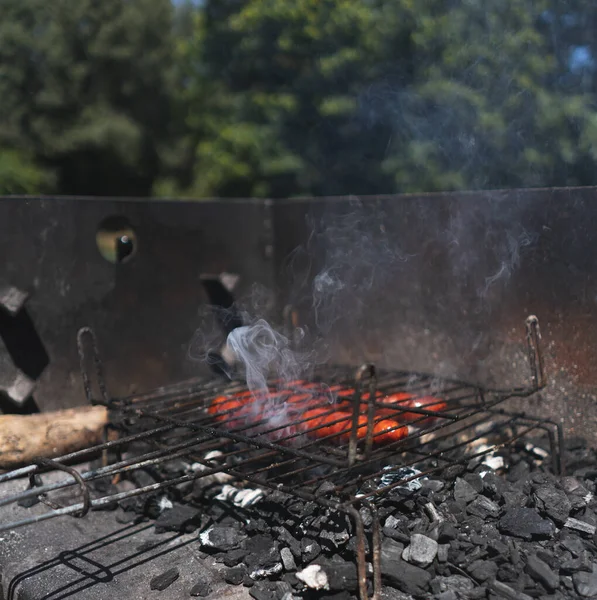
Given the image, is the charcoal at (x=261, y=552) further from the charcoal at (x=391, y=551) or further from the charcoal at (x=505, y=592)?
the charcoal at (x=505, y=592)

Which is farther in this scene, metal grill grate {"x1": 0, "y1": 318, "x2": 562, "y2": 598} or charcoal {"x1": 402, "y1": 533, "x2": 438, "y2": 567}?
charcoal {"x1": 402, "y1": 533, "x2": 438, "y2": 567}

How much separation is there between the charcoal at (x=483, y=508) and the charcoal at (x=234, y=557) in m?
1.10

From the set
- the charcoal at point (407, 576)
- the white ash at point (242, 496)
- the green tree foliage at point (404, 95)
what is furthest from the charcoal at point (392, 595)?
the green tree foliage at point (404, 95)

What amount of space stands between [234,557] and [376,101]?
6654 mm

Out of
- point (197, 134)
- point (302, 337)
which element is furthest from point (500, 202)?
point (197, 134)

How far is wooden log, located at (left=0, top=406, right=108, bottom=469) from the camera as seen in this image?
3953 millimetres

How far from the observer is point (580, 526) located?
2916 millimetres

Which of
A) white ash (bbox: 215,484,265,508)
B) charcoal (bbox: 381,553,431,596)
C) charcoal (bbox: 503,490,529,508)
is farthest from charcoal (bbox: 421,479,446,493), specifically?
white ash (bbox: 215,484,265,508)

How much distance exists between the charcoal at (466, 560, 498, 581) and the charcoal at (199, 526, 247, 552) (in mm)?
1109

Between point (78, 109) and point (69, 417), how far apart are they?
18772 mm

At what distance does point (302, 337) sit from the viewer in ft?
18.3

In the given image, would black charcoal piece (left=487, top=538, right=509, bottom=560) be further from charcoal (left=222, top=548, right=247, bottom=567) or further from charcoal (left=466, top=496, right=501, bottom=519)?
charcoal (left=222, top=548, right=247, bottom=567)

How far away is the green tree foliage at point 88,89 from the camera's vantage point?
19.7 meters

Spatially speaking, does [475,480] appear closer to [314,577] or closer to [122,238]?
[314,577]
